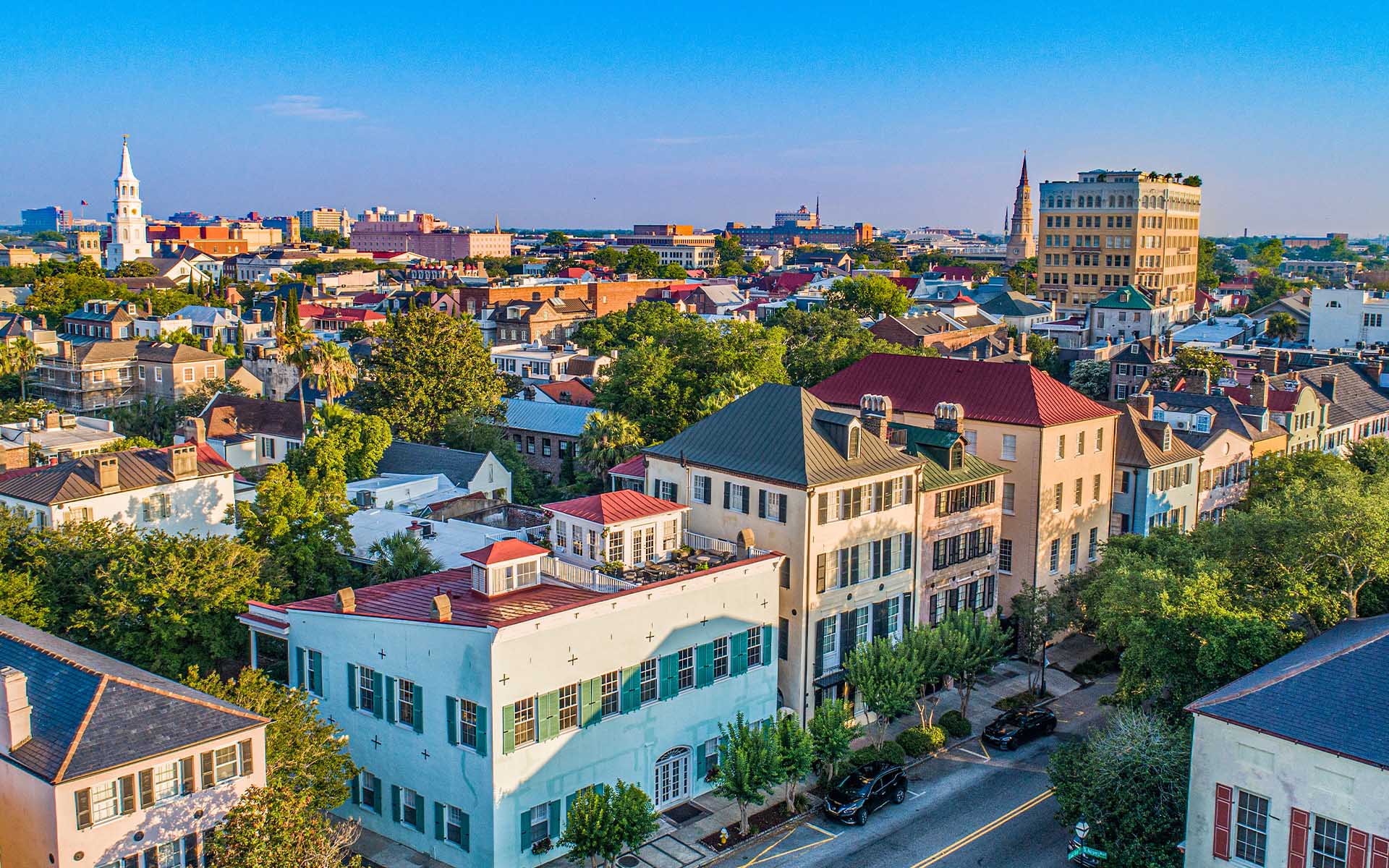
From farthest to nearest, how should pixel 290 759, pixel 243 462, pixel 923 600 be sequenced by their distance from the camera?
Answer: pixel 243 462
pixel 923 600
pixel 290 759

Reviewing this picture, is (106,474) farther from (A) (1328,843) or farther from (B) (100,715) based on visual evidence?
(A) (1328,843)

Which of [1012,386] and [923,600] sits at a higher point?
[1012,386]

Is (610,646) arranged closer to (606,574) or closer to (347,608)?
(606,574)

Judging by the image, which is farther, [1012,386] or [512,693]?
[1012,386]

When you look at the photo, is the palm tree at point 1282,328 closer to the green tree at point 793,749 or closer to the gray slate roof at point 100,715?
the green tree at point 793,749

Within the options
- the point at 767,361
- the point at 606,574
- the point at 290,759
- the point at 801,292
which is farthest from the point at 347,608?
the point at 801,292

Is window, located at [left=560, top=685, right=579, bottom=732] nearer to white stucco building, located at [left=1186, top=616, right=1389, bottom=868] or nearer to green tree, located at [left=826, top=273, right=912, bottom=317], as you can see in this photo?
white stucco building, located at [left=1186, top=616, right=1389, bottom=868]

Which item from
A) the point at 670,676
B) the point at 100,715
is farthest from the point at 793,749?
the point at 100,715

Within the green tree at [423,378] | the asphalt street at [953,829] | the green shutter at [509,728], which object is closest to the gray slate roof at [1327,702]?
the asphalt street at [953,829]
